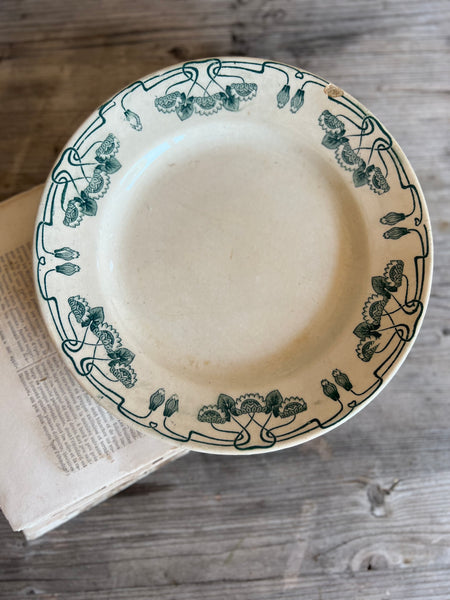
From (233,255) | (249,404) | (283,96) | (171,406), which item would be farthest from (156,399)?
(283,96)

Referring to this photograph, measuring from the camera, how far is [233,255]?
61cm

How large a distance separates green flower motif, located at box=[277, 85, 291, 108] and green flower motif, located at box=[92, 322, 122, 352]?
378mm

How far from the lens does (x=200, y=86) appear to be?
577 mm

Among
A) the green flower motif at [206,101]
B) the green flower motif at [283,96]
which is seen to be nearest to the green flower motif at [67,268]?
the green flower motif at [206,101]

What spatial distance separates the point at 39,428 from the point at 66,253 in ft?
0.88

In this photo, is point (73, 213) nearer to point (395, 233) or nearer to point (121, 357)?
point (121, 357)

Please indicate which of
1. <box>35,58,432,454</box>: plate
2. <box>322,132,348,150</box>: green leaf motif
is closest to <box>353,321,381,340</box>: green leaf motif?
<box>35,58,432,454</box>: plate

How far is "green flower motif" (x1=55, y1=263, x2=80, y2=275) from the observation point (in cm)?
56

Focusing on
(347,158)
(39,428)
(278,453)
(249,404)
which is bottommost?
(278,453)

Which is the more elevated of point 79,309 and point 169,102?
point 169,102

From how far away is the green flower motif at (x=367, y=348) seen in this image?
22.5 inches

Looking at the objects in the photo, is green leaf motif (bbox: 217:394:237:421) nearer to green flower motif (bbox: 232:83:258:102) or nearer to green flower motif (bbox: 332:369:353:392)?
green flower motif (bbox: 332:369:353:392)

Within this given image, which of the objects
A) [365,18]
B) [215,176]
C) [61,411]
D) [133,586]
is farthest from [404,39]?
[133,586]

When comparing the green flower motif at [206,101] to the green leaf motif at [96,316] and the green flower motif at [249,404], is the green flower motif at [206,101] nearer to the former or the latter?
the green leaf motif at [96,316]
